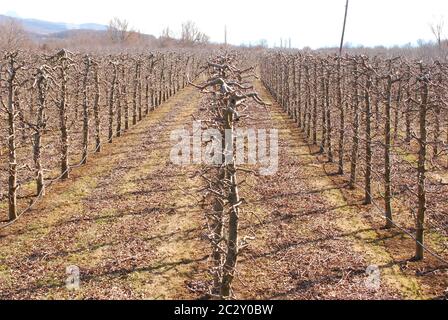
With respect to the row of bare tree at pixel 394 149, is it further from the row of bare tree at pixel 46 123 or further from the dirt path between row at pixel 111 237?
the row of bare tree at pixel 46 123

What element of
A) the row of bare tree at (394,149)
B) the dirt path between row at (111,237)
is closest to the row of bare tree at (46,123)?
the dirt path between row at (111,237)

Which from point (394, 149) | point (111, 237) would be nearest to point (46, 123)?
point (111, 237)

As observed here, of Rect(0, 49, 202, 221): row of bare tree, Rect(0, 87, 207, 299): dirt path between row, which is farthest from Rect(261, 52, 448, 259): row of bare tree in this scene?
Rect(0, 49, 202, 221): row of bare tree

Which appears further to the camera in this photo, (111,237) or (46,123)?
(46,123)

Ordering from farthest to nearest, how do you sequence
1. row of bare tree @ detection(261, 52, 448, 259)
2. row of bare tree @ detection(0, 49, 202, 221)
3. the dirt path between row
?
row of bare tree @ detection(0, 49, 202, 221)
row of bare tree @ detection(261, 52, 448, 259)
the dirt path between row

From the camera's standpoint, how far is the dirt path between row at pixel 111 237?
11.9 metres

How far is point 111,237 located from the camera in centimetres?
1473

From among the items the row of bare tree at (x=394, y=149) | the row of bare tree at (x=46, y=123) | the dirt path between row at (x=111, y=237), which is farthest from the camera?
the row of bare tree at (x=46, y=123)

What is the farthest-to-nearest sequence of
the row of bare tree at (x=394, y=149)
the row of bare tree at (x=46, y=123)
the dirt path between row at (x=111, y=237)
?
the row of bare tree at (x=46, y=123), the row of bare tree at (x=394, y=149), the dirt path between row at (x=111, y=237)

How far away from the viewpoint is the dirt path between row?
38.9ft

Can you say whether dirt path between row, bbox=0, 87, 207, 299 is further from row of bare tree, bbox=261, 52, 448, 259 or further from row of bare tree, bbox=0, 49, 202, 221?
row of bare tree, bbox=261, 52, 448, 259

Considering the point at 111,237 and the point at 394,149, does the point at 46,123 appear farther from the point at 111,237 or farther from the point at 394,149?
the point at 394,149

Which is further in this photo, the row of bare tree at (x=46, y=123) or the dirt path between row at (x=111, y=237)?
the row of bare tree at (x=46, y=123)
